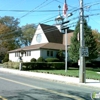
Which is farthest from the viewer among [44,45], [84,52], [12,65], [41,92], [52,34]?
[52,34]

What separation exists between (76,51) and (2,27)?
39664 mm

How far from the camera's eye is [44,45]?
44.0m

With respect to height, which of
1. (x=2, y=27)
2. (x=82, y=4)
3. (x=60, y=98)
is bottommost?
(x=60, y=98)

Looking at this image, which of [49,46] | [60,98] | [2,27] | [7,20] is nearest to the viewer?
[60,98]

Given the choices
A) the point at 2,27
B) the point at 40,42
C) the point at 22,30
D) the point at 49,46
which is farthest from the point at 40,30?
the point at 22,30

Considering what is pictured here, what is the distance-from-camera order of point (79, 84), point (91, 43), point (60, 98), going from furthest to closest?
point (91, 43) → point (79, 84) → point (60, 98)

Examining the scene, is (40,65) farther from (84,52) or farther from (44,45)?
(84,52)

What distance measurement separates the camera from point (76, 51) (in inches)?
1473

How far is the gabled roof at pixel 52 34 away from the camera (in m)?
49.0

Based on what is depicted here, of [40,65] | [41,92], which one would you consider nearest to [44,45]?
[40,65]

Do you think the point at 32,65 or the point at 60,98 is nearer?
the point at 60,98

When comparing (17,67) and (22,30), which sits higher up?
(22,30)

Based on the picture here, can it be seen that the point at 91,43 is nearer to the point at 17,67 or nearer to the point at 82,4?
the point at 17,67

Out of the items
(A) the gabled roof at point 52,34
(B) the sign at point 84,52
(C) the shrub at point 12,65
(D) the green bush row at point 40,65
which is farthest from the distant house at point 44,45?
(B) the sign at point 84,52
